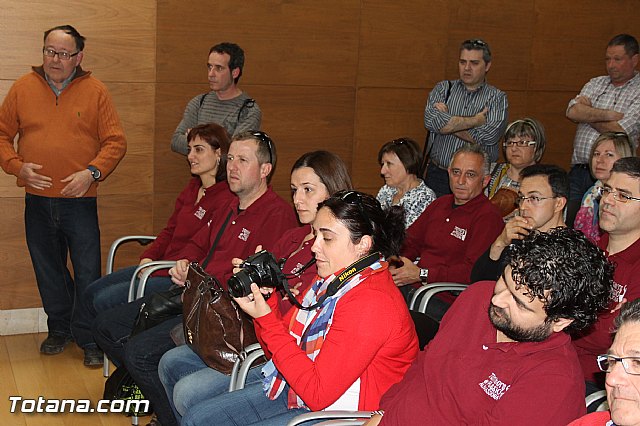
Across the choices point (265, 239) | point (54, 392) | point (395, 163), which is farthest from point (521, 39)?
point (54, 392)

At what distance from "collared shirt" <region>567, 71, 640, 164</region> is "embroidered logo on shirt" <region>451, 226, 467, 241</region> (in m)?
1.50

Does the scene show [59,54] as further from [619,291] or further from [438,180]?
[619,291]

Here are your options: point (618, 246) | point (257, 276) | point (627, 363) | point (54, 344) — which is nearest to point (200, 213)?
point (54, 344)

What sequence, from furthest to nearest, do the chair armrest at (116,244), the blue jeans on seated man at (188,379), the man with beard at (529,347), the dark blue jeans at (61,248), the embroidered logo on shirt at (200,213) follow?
1. the dark blue jeans at (61,248)
2. the chair armrest at (116,244)
3. the embroidered logo on shirt at (200,213)
4. the blue jeans on seated man at (188,379)
5. the man with beard at (529,347)

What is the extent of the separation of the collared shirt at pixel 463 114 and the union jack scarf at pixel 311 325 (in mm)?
2662

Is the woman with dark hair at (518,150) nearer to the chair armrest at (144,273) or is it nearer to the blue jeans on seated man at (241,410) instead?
the chair armrest at (144,273)

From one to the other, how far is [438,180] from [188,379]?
2.74 m

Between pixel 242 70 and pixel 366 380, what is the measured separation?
3.13 meters

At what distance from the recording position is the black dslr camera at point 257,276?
8.57 ft

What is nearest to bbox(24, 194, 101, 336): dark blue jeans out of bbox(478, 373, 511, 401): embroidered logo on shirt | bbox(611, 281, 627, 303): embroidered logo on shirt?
bbox(611, 281, 627, 303): embroidered logo on shirt

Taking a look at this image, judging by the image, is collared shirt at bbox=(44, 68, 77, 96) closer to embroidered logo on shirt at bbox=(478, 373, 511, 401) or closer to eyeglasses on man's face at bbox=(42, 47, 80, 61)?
eyeglasses on man's face at bbox=(42, 47, 80, 61)

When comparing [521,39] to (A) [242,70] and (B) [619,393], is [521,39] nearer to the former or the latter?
(A) [242,70]

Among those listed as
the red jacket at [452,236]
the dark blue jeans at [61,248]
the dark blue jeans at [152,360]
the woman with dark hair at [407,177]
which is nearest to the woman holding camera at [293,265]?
the dark blue jeans at [152,360]

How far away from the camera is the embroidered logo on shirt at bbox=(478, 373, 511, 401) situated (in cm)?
214
